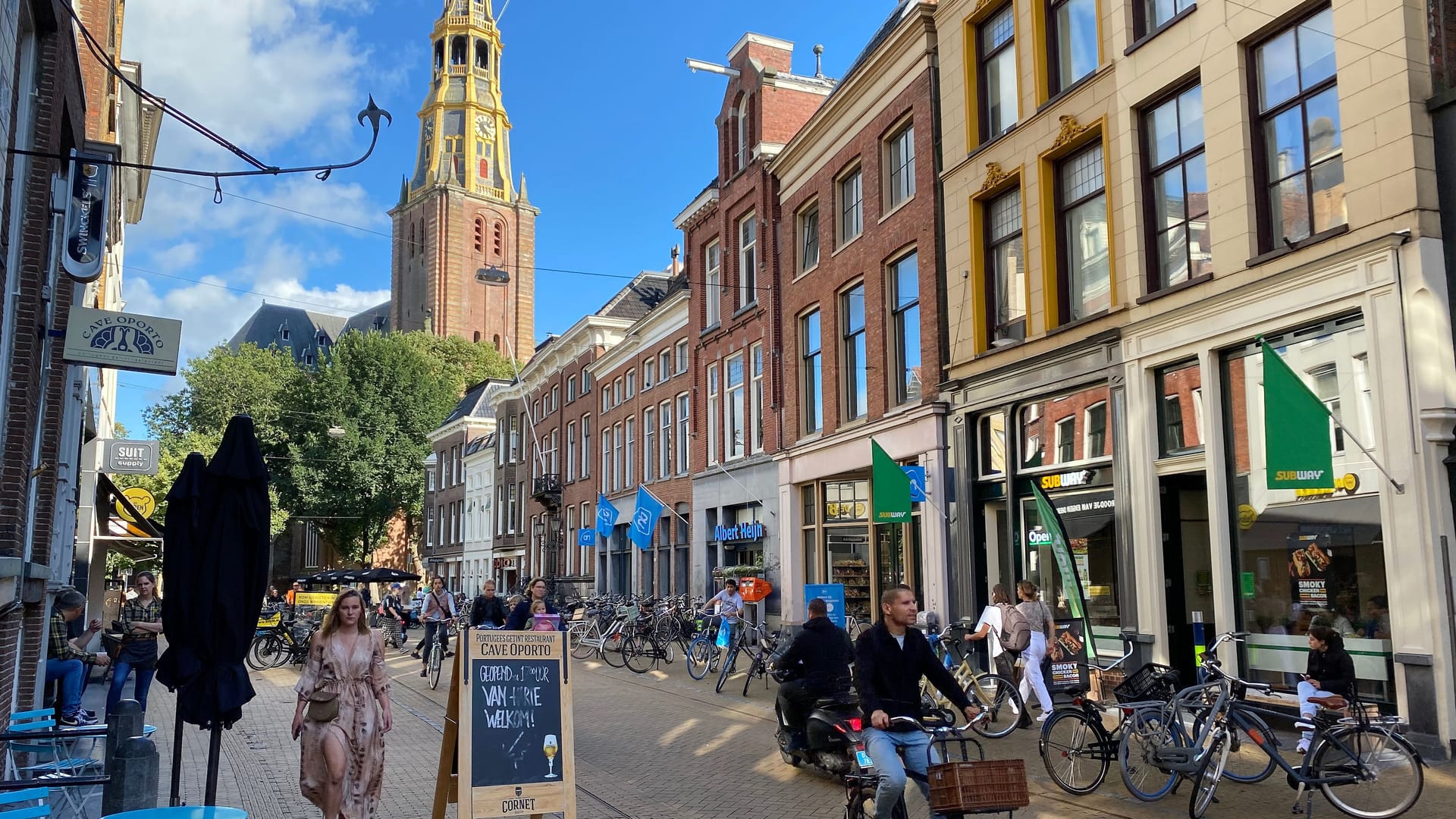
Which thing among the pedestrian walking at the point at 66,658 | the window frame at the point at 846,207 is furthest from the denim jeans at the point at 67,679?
the window frame at the point at 846,207

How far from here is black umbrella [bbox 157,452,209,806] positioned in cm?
684

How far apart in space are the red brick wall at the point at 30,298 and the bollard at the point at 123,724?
5.91 feet

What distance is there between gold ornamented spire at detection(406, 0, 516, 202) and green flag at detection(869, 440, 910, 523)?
294ft

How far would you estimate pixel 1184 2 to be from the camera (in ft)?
45.8

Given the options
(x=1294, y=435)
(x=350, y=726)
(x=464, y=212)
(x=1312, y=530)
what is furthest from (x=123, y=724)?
(x=464, y=212)

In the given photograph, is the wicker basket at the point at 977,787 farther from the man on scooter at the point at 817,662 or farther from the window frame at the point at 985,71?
the window frame at the point at 985,71

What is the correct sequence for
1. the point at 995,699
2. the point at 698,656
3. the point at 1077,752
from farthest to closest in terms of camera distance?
the point at 698,656 < the point at 995,699 < the point at 1077,752

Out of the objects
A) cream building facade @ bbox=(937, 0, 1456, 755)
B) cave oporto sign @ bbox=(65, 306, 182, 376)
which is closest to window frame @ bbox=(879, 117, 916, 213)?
cream building facade @ bbox=(937, 0, 1456, 755)

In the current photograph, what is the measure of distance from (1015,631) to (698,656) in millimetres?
7989

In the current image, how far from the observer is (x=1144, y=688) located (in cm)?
1009

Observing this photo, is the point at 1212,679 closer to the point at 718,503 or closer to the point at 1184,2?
the point at 1184,2

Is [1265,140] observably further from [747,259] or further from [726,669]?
[747,259]

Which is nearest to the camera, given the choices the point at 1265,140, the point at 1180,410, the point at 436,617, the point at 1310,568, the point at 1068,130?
the point at 1310,568

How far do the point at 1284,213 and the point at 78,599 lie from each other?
13190mm
